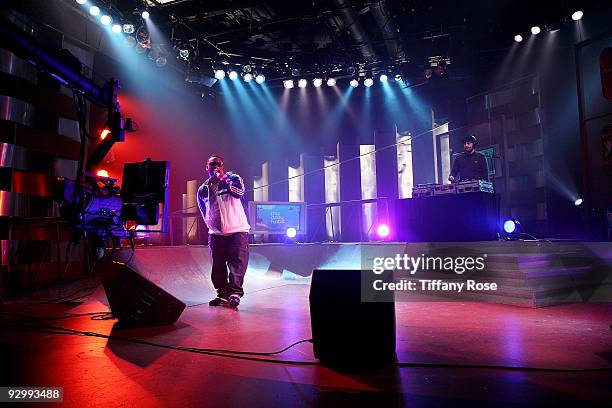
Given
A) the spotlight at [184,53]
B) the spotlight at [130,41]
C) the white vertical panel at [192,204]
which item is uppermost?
the spotlight at [184,53]

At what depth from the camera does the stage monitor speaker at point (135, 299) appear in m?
3.68

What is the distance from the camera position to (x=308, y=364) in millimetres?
2510

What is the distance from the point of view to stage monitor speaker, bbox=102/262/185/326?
3.68 metres

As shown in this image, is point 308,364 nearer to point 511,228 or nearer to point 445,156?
point 511,228

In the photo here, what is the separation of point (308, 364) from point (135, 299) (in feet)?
6.75

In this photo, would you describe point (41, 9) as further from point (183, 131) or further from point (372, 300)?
point (372, 300)

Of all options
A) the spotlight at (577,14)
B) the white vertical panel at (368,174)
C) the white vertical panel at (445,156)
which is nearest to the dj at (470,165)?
the white vertical panel at (445,156)

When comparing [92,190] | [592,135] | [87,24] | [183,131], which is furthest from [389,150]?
[92,190]

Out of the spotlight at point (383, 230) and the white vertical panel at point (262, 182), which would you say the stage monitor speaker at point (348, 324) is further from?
the white vertical panel at point (262, 182)

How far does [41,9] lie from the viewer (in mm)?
7105

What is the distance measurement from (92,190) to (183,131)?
8.25 metres

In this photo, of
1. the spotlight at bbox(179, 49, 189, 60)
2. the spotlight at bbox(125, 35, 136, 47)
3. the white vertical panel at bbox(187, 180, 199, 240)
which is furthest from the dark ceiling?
the white vertical panel at bbox(187, 180, 199, 240)

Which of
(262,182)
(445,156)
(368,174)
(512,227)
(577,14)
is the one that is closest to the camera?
(577,14)

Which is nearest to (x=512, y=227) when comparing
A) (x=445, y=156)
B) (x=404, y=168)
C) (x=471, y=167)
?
(x=471, y=167)
